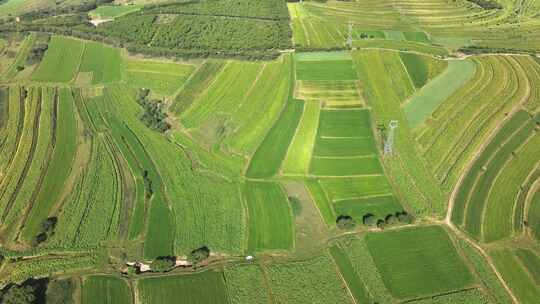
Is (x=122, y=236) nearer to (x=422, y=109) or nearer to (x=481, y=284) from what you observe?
(x=481, y=284)

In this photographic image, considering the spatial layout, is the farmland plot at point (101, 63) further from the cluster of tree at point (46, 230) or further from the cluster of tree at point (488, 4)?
the cluster of tree at point (488, 4)

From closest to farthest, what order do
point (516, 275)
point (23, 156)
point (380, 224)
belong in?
point (516, 275)
point (380, 224)
point (23, 156)

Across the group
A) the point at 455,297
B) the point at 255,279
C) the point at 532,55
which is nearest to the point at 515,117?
the point at 532,55

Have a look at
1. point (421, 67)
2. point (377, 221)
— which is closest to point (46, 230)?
point (377, 221)

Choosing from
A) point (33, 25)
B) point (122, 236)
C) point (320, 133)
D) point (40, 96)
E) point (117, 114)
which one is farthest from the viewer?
point (33, 25)

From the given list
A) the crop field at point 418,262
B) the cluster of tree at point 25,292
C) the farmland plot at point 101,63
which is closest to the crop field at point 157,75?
the farmland plot at point 101,63

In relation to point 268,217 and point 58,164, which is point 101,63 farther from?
point 268,217
